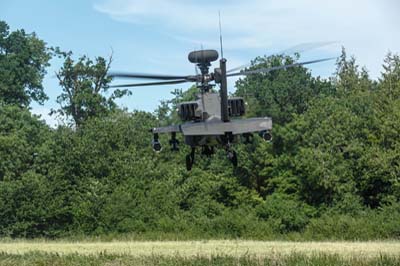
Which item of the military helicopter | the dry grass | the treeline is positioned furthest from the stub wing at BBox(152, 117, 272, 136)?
the treeline

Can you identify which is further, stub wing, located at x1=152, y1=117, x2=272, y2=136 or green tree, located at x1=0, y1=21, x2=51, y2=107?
green tree, located at x1=0, y1=21, x2=51, y2=107

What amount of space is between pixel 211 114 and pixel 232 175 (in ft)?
110

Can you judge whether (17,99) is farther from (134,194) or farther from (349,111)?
(349,111)

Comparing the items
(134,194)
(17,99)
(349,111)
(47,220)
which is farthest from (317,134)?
(17,99)

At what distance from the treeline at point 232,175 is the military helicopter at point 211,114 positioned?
22.7 m

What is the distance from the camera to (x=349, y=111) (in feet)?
167

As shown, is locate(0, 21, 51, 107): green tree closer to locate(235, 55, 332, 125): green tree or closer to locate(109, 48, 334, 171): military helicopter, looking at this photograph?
locate(235, 55, 332, 125): green tree

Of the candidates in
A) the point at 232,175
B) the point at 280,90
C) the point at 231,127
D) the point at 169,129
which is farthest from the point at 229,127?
the point at 280,90

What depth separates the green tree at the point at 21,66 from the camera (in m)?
64.3

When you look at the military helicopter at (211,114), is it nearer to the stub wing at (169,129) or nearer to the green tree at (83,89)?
the stub wing at (169,129)

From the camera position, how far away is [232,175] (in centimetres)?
5316

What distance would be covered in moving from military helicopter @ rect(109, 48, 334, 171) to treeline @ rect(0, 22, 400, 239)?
74.6ft

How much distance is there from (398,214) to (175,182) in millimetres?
15945

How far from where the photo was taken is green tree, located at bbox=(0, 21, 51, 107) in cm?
6431
